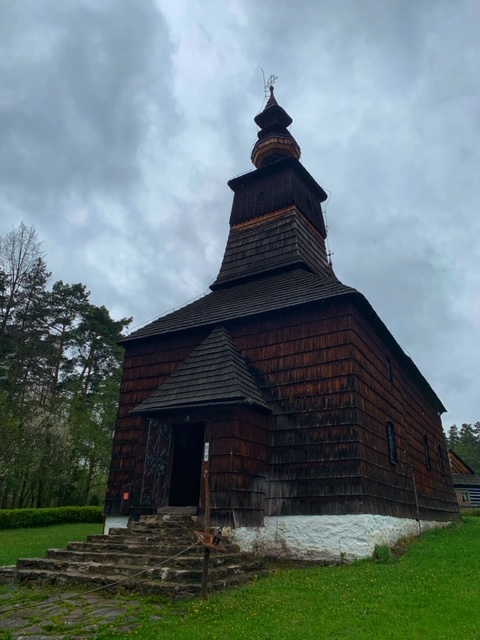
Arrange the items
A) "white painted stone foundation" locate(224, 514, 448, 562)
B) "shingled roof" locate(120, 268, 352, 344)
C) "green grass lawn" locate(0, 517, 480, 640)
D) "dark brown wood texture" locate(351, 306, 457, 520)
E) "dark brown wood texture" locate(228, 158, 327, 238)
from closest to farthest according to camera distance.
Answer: "green grass lawn" locate(0, 517, 480, 640) < "white painted stone foundation" locate(224, 514, 448, 562) < "dark brown wood texture" locate(351, 306, 457, 520) < "shingled roof" locate(120, 268, 352, 344) < "dark brown wood texture" locate(228, 158, 327, 238)

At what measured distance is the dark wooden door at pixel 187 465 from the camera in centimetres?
1230

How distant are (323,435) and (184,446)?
12.7 feet

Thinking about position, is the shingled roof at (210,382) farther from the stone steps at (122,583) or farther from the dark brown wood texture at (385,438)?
the stone steps at (122,583)

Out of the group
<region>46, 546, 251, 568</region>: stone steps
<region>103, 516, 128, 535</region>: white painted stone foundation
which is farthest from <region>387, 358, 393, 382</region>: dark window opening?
<region>103, 516, 128, 535</region>: white painted stone foundation

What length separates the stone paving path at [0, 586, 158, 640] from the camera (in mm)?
5180

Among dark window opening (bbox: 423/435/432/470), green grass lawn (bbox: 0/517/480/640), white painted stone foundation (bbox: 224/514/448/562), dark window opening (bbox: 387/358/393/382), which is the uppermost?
dark window opening (bbox: 387/358/393/382)

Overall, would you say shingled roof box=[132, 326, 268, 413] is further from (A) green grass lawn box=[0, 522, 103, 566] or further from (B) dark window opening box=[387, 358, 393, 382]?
(B) dark window opening box=[387, 358, 393, 382]

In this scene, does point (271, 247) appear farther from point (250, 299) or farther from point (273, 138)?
point (273, 138)

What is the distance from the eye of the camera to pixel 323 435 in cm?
1057

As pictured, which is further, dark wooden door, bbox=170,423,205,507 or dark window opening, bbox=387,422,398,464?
dark window opening, bbox=387,422,398,464

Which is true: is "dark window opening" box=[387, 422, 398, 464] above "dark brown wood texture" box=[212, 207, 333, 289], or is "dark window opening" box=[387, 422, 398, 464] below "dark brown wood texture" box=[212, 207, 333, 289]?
below

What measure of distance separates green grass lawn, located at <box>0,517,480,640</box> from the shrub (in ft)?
48.6

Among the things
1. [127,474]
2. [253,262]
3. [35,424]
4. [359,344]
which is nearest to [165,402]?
[127,474]

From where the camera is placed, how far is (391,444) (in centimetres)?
1280
